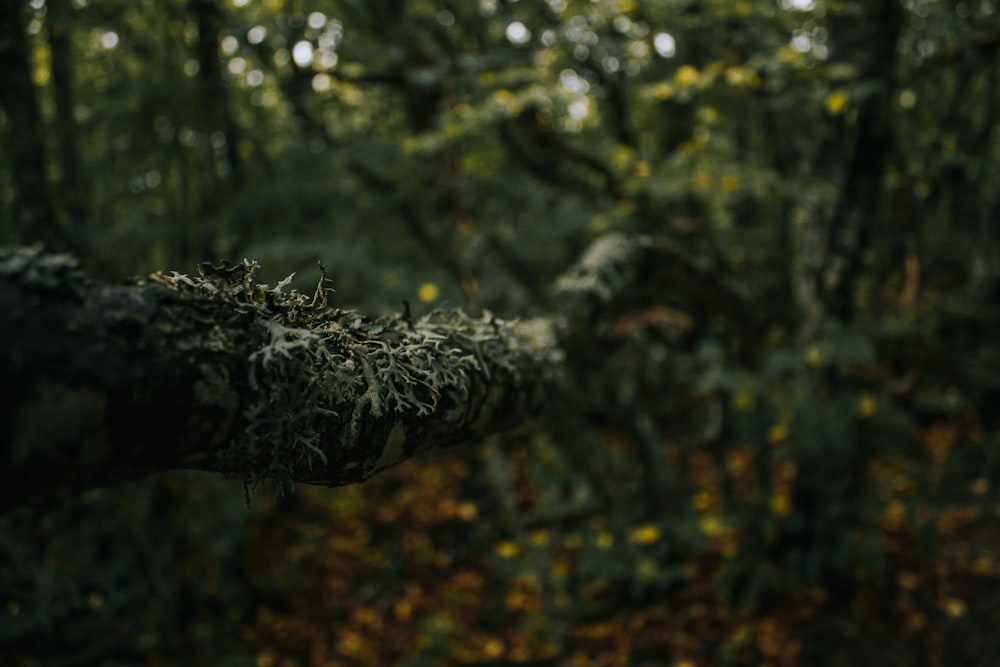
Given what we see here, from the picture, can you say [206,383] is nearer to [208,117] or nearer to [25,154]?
[25,154]

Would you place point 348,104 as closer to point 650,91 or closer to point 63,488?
point 650,91

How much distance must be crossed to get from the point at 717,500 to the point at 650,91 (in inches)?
152

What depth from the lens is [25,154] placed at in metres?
3.46

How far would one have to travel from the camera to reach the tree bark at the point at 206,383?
0.66 meters

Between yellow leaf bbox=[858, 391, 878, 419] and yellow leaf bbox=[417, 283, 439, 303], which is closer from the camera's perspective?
yellow leaf bbox=[858, 391, 878, 419]

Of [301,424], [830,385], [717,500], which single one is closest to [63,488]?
[301,424]

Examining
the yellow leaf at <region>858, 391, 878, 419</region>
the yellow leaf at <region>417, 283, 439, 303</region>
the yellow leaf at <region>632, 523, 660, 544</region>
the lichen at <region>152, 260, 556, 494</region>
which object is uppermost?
the yellow leaf at <region>417, 283, 439, 303</region>

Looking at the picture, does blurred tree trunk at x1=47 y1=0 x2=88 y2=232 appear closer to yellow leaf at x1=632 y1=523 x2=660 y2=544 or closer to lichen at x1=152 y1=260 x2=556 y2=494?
lichen at x1=152 y1=260 x2=556 y2=494

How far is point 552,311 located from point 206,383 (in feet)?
5.58

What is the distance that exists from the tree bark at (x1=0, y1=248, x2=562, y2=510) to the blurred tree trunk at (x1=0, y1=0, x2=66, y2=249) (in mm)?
3216

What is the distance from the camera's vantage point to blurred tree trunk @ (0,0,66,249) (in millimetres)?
3424

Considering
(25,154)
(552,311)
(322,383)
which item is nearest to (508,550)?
(552,311)

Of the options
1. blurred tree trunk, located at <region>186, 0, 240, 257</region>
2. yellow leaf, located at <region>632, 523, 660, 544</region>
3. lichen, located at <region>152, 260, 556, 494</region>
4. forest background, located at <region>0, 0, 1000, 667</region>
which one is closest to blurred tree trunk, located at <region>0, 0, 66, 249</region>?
forest background, located at <region>0, 0, 1000, 667</region>

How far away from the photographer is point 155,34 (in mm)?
7152
